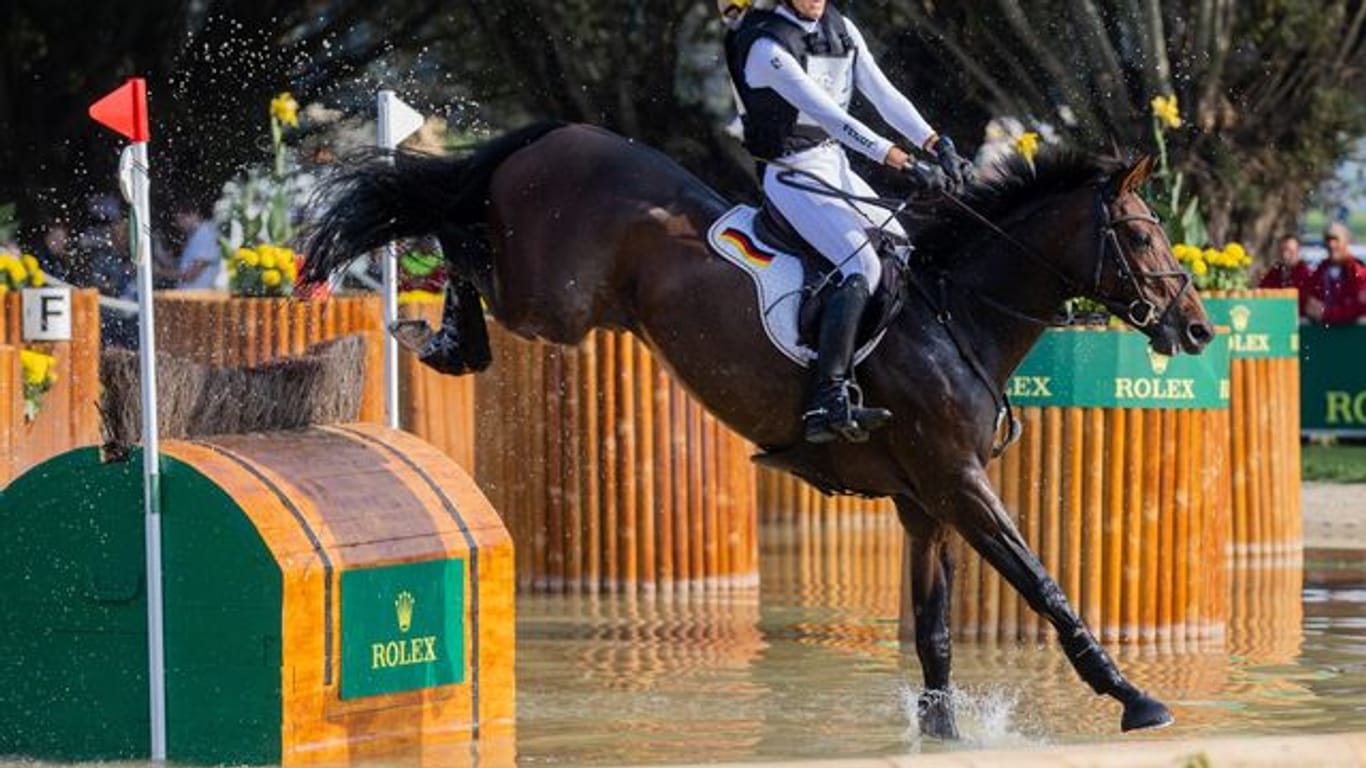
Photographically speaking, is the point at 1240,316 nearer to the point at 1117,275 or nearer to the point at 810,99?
the point at 1117,275

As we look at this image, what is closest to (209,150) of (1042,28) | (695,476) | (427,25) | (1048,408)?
(427,25)

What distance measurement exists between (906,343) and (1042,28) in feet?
45.2

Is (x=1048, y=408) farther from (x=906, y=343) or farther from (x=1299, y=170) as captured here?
(x=1299, y=170)

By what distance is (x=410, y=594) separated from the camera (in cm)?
970

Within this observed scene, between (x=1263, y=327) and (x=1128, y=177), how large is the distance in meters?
5.70

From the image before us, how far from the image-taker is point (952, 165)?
1037 centimetres

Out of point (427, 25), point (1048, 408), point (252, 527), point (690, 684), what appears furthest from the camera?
point (427, 25)

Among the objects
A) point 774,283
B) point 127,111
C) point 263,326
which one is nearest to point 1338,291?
point 263,326

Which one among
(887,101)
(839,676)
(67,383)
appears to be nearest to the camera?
(887,101)

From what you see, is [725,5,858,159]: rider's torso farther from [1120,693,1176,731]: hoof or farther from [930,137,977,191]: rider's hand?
[1120,693,1176,731]: hoof

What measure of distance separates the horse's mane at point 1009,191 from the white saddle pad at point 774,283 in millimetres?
558

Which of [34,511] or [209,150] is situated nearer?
[34,511]

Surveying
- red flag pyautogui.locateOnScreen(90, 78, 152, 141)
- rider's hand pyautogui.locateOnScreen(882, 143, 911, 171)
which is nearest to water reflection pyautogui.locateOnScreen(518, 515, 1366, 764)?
rider's hand pyautogui.locateOnScreen(882, 143, 911, 171)

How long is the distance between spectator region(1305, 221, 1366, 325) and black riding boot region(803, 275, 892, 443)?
13269 millimetres
